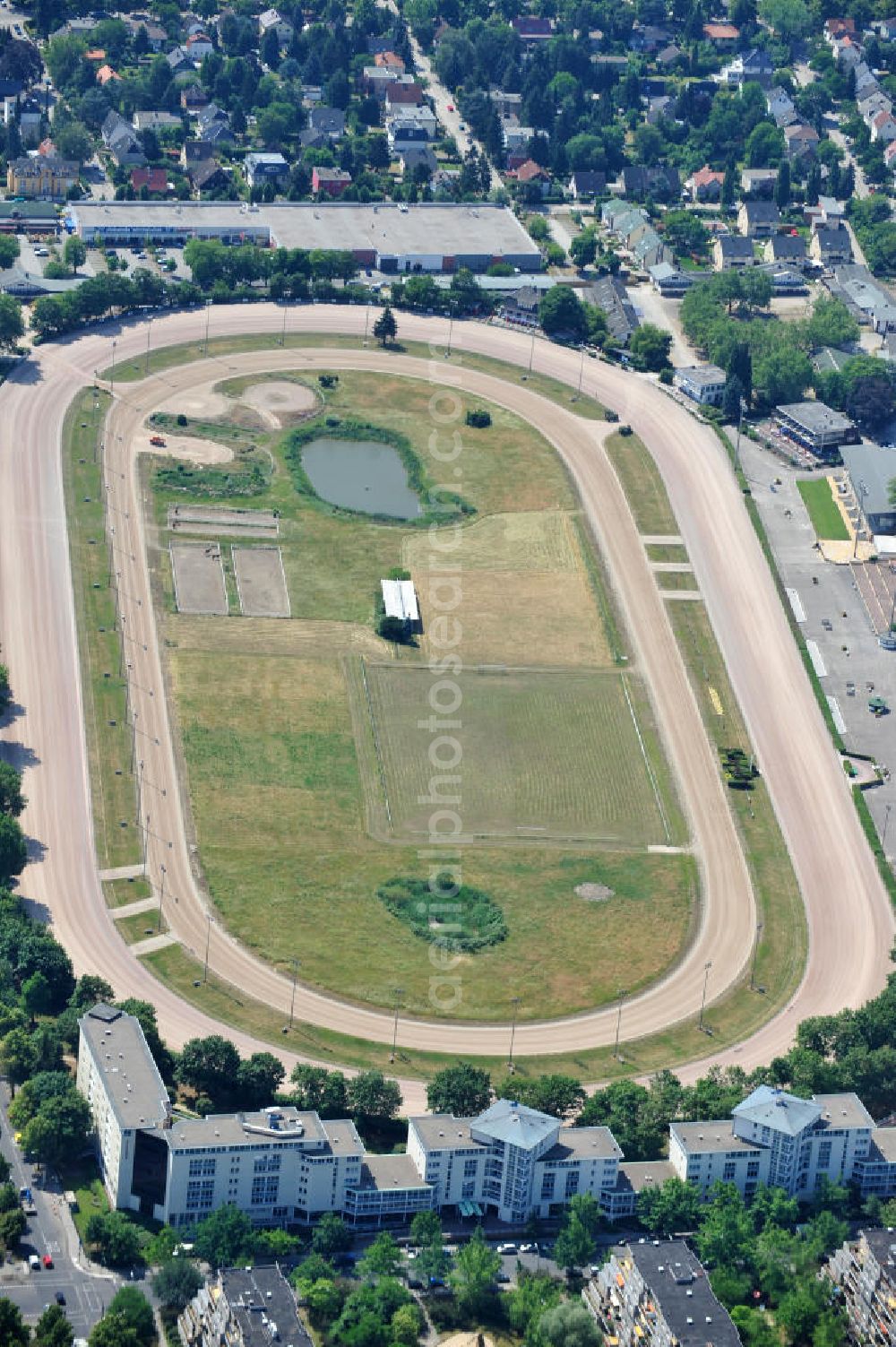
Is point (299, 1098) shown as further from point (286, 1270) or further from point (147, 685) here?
point (147, 685)

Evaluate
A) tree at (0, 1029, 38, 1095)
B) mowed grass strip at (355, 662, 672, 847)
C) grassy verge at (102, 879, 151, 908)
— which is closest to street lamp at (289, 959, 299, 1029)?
grassy verge at (102, 879, 151, 908)

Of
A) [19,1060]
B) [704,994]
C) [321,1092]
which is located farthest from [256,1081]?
[704,994]

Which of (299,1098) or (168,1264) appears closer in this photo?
(168,1264)

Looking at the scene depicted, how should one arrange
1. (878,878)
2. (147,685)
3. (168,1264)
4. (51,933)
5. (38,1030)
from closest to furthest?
(168,1264) < (38,1030) < (51,933) < (878,878) < (147,685)

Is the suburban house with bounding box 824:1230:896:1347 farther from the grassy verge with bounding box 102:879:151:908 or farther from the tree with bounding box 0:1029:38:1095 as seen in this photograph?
the grassy verge with bounding box 102:879:151:908

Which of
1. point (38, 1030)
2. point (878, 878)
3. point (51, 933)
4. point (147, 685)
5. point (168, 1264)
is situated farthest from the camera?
point (147, 685)

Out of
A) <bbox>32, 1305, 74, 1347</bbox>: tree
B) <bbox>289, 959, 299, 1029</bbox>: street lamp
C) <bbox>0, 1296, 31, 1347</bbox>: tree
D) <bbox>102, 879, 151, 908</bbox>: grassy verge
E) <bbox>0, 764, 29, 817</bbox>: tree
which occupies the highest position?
<bbox>0, 764, 29, 817</bbox>: tree

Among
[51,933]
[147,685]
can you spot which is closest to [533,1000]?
[51,933]

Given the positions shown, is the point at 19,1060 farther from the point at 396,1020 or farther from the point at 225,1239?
the point at 396,1020
